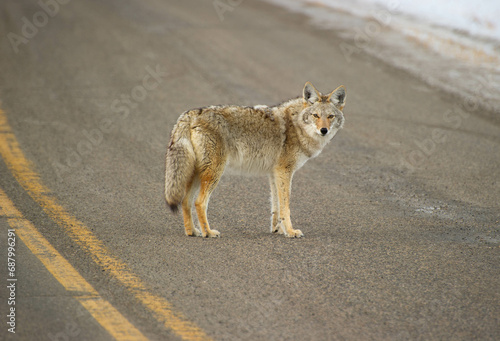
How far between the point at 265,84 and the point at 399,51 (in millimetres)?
4138

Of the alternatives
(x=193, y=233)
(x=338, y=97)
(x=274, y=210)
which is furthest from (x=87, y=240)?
(x=338, y=97)

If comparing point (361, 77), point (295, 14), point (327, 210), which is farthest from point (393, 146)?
point (295, 14)

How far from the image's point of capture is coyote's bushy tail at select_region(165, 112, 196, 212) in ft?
21.6

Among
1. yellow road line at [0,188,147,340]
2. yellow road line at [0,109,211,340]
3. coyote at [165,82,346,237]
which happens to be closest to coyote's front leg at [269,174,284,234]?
coyote at [165,82,346,237]

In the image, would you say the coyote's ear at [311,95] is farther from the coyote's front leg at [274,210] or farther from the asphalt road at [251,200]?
the asphalt road at [251,200]

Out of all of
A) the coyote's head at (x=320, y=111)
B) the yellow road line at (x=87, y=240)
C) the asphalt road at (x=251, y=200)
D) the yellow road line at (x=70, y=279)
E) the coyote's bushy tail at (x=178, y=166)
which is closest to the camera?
the yellow road line at (x=70, y=279)

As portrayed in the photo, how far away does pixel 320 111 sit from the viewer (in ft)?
24.1

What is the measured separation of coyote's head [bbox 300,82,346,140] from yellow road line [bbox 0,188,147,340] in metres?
3.16

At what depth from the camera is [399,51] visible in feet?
49.7

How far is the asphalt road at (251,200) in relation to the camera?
510 cm

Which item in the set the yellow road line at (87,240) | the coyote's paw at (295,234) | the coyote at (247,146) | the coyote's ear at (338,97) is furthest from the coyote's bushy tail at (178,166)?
the coyote's ear at (338,97)

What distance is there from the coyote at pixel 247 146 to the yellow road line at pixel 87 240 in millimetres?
936

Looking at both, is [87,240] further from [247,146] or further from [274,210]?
[274,210]

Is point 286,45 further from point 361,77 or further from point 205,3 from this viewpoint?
point 205,3
